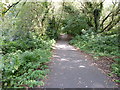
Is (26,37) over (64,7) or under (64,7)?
under

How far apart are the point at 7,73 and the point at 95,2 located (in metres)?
14.7

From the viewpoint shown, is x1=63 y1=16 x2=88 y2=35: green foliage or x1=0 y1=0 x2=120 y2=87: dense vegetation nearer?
x1=0 y1=0 x2=120 y2=87: dense vegetation

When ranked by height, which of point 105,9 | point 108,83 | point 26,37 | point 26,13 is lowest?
point 108,83

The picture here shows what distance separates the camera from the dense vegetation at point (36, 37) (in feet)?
12.3

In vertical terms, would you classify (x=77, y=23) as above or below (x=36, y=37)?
above

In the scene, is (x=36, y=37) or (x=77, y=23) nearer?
(x=36, y=37)

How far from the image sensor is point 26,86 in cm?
324

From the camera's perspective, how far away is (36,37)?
10.4m

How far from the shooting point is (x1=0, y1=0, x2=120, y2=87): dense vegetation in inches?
147

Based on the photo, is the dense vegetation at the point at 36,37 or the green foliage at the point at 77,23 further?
the green foliage at the point at 77,23

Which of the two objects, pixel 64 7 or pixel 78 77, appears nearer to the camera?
pixel 78 77

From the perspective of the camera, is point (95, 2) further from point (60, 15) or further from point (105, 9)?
point (60, 15)

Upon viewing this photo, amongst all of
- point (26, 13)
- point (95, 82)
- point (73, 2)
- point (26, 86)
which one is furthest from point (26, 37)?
point (73, 2)

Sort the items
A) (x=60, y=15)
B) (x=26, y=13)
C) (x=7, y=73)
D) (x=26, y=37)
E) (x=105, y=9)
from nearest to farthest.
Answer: (x=7, y=73) → (x=26, y=13) → (x=26, y=37) → (x=105, y=9) → (x=60, y=15)
